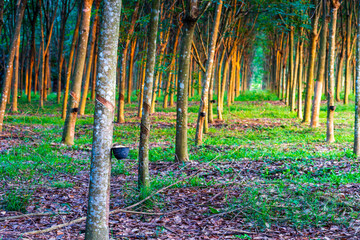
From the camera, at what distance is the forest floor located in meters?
4.44

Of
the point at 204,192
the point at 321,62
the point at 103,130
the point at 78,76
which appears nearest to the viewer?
the point at 103,130

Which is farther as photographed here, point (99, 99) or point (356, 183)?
point (356, 183)

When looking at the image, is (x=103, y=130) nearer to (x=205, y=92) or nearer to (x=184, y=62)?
(x=184, y=62)

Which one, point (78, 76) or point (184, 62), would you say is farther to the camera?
point (78, 76)

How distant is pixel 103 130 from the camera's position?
3375mm

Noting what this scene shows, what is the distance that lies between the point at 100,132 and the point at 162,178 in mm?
3679

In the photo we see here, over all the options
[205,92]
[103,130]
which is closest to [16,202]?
[103,130]

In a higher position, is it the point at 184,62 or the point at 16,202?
the point at 184,62

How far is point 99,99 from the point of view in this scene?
339cm

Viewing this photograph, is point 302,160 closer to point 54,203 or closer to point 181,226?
point 181,226

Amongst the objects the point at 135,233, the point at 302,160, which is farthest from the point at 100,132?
the point at 302,160

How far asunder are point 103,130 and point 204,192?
302 centimetres

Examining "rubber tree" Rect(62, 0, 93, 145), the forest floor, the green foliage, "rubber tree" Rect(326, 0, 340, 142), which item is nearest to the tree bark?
the forest floor

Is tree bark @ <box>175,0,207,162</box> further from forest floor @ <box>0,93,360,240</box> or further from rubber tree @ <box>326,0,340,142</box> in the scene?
rubber tree @ <box>326,0,340,142</box>
